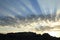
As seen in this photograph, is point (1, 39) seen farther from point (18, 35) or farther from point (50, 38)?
point (50, 38)

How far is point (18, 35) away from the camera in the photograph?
286ft

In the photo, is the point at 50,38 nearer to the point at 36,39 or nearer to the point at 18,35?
the point at 36,39

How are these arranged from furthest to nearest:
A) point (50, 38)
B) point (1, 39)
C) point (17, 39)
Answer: point (50, 38), point (17, 39), point (1, 39)

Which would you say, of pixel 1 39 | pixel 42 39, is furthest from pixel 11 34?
pixel 42 39

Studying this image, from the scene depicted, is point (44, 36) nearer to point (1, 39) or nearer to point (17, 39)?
point (17, 39)

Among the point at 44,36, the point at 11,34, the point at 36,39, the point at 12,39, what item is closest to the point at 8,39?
the point at 12,39

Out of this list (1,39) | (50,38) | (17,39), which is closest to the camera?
(1,39)

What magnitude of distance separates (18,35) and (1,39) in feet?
35.7

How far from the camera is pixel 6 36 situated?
277 feet

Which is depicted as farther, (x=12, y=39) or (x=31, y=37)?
(x=31, y=37)

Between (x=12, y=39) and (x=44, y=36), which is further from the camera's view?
(x=44, y=36)

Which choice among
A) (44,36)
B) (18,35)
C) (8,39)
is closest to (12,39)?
(8,39)

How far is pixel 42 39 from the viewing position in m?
88.1

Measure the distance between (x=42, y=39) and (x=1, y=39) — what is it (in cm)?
2180
